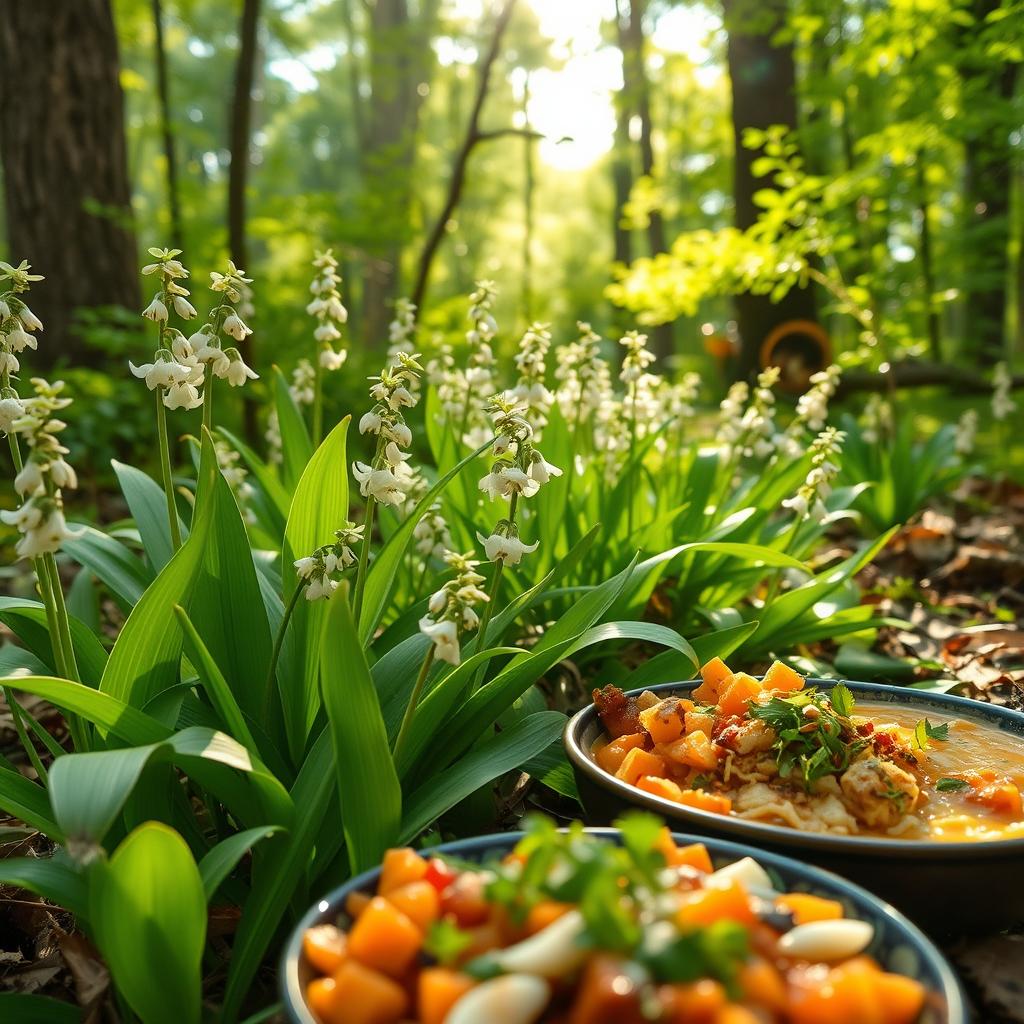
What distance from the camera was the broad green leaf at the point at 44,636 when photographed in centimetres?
185

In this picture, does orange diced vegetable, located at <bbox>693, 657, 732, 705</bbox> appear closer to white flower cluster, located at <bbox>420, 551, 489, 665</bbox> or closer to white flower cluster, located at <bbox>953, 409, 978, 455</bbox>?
white flower cluster, located at <bbox>420, 551, 489, 665</bbox>

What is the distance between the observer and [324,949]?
3.70 feet

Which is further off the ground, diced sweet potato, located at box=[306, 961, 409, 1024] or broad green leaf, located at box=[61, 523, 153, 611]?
broad green leaf, located at box=[61, 523, 153, 611]

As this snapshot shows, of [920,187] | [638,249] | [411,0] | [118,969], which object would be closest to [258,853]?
[118,969]

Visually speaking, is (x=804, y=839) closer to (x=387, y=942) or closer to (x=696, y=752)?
(x=696, y=752)

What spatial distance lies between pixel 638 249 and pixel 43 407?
31.1 m

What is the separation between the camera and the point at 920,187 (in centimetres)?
663

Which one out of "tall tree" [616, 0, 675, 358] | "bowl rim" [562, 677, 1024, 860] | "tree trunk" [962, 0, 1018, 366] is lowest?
"bowl rim" [562, 677, 1024, 860]

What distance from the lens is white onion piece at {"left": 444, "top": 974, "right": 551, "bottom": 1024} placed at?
2.99ft

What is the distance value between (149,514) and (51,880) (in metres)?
1.03

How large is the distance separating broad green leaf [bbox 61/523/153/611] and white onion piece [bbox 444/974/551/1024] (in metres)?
1.49

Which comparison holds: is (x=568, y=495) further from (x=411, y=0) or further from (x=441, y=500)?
(x=411, y=0)

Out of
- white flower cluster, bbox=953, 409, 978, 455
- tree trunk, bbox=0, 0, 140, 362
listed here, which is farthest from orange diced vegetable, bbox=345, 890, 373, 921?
tree trunk, bbox=0, 0, 140, 362

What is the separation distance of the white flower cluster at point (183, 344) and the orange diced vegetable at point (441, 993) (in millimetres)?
1102
